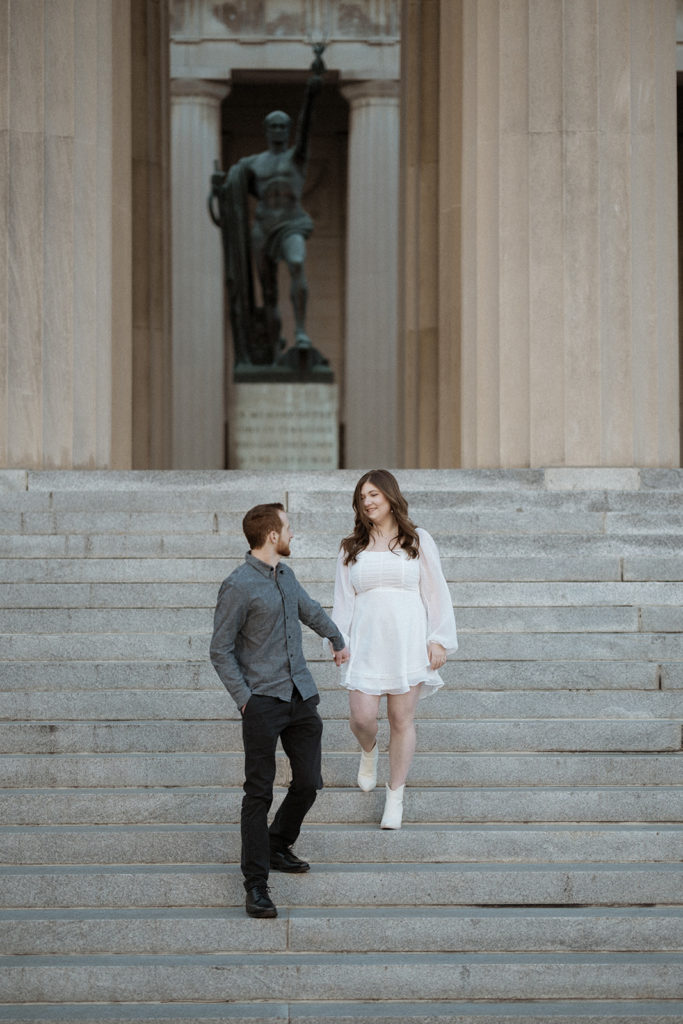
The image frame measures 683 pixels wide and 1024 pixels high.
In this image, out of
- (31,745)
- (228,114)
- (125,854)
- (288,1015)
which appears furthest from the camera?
(228,114)

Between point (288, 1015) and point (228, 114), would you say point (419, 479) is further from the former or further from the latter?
point (228, 114)

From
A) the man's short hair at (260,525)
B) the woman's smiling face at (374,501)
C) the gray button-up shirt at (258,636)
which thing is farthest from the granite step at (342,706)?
the man's short hair at (260,525)

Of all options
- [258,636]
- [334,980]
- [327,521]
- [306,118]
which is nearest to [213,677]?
[258,636]

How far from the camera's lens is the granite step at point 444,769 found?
7012 mm

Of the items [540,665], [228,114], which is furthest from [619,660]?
[228,114]

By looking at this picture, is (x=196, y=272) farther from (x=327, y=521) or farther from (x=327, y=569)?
(x=327, y=569)

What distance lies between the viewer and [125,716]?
7562 mm

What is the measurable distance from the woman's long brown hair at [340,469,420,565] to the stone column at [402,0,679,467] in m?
6.25

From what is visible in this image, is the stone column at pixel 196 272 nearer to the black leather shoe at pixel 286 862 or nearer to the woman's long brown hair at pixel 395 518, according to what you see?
the woman's long brown hair at pixel 395 518

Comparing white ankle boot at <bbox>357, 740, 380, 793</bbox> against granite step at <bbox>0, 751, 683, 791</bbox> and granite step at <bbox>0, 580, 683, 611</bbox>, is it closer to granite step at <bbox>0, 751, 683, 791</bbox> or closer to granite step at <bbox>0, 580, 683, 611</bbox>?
granite step at <bbox>0, 751, 683, 791</bbox>

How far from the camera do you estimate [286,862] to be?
20.1 ft

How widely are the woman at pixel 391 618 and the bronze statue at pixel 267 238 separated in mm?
14219

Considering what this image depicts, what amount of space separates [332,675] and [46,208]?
6782mm

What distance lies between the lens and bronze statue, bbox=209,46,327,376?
21203 mm
